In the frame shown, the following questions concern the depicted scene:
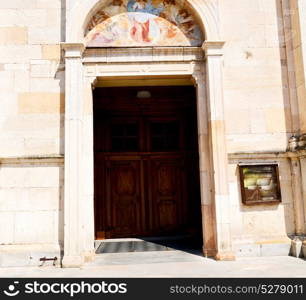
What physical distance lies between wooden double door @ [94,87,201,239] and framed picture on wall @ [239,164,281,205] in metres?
3.51

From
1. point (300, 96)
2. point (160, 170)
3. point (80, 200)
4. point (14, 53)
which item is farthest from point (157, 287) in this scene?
point (160, 170)

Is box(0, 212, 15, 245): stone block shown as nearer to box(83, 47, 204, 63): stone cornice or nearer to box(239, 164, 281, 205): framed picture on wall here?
box(83, 47, 204, 63): stone cornice

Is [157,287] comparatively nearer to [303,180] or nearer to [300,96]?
[303,180]

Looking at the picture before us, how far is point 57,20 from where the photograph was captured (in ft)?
22.7

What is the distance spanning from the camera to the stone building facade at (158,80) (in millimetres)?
6430

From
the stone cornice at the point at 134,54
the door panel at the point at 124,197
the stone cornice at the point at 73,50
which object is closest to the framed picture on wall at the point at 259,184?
the stone cornice at the point at 134,54

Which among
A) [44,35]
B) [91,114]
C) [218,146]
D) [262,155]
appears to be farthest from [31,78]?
[262,155]

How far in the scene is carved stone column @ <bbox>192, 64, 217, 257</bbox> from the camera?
21.7 ft

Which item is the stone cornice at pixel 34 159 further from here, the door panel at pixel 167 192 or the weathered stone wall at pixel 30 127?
the door panel at pixel 167 192

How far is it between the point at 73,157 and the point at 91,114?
3.08 feet

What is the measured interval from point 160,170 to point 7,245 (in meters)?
5.03

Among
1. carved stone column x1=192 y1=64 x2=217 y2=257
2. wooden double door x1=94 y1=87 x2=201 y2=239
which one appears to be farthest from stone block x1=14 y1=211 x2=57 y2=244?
wooden double door x1=94 y1=87 x2=201 y2=239

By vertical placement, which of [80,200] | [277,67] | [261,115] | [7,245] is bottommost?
[7,245]

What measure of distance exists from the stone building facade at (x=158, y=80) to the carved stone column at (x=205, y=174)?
0.02 m
